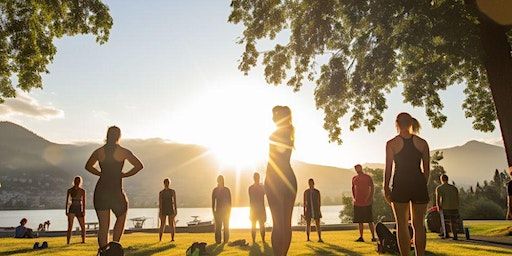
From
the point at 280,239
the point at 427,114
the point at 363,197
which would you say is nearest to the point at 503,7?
the point at 427,114

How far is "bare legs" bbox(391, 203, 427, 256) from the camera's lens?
261 inches

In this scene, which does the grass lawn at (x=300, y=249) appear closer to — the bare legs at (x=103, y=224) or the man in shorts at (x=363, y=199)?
the man in shorts at (x=363, y=199)

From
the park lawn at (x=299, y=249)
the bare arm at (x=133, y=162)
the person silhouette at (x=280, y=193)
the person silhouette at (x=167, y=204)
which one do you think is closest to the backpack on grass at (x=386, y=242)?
the park lawn at (x=299, y=249)

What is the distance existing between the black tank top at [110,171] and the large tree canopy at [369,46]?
1382 centimetres

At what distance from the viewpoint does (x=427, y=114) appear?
23.6 metres

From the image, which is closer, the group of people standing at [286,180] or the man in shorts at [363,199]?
the group of people standing at [286,180]

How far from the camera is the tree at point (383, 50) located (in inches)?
672

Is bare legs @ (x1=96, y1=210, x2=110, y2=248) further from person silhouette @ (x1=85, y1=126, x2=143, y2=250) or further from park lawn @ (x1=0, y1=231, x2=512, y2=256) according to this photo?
park lawn @ (x1=0, y1=231, x2=512, y2=256)

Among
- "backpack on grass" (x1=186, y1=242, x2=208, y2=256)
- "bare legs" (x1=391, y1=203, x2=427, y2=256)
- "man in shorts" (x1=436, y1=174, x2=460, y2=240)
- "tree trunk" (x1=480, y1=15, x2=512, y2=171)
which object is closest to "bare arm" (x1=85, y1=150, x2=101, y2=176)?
"backpack on grass" (x1=186, y1=242, x2=208, y2=256)

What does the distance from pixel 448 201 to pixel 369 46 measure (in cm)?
853

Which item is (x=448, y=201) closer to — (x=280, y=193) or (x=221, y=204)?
(x=221, y=204)

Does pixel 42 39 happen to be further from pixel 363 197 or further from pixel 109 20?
pixel 363 197

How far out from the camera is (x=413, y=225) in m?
6.69

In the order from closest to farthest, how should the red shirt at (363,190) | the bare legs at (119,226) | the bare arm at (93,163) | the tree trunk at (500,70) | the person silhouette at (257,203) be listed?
the bare legs at (119,226), the bare arm at (93,163), the person silhouette at (257,203), the red shirt at (363,190), the tree trunk at (500,70)
